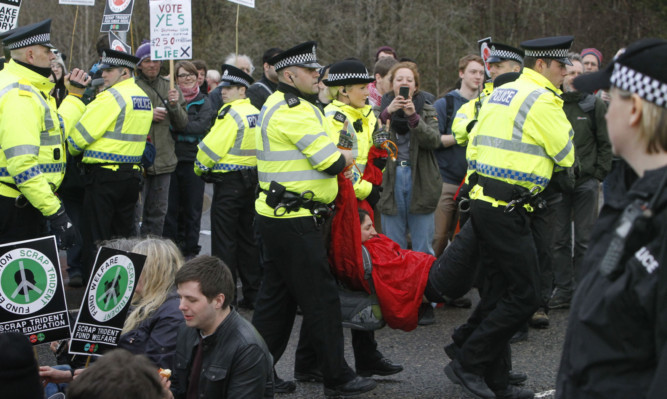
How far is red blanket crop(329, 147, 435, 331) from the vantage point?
17.4 ft

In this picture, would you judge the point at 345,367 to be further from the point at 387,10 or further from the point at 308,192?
the point at 387,10

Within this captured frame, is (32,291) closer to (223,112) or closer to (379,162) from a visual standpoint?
(379,162)

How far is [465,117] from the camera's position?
291 inches

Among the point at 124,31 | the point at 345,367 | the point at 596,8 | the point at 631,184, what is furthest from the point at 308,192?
the point at 596,8

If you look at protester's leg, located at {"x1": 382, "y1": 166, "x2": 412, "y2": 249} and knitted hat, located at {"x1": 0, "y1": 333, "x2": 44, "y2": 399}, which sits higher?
knitted hat, located at {"x1": 0, "y1": 333, "x2": 44, "y2": 399}

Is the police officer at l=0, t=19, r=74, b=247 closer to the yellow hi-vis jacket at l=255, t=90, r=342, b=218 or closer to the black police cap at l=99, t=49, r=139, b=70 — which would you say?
the black police cap at l=99, t=49, r=139, b=70

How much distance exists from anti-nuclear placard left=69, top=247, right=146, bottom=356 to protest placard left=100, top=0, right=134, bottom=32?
628cm

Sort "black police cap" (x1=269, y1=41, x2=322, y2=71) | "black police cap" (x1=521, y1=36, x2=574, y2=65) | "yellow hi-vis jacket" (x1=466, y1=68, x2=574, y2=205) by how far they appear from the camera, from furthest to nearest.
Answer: "black police cap" (x1=521, y1=36, x2=574, y2=65)
"black police cap" (x1=269, y1=41, x2=322, y2=71)
"yellow hi-vis jacket" (x1=466, y1=68, x2=574, y2=205)

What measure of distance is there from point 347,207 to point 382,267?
45 centimetres

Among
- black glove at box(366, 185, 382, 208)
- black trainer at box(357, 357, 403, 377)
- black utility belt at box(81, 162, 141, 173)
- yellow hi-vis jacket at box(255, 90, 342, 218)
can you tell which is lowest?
black trainer at box(357, 357, 403, 377)

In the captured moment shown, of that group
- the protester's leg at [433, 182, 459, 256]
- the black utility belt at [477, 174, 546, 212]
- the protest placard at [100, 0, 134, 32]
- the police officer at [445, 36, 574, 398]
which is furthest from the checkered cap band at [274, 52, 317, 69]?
the protest placard at [100, 0, 134, 32]

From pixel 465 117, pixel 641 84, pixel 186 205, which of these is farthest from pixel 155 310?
pixel 186 205

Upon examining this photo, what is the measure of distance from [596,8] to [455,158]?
12018mm

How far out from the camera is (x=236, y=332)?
385 centimetres
